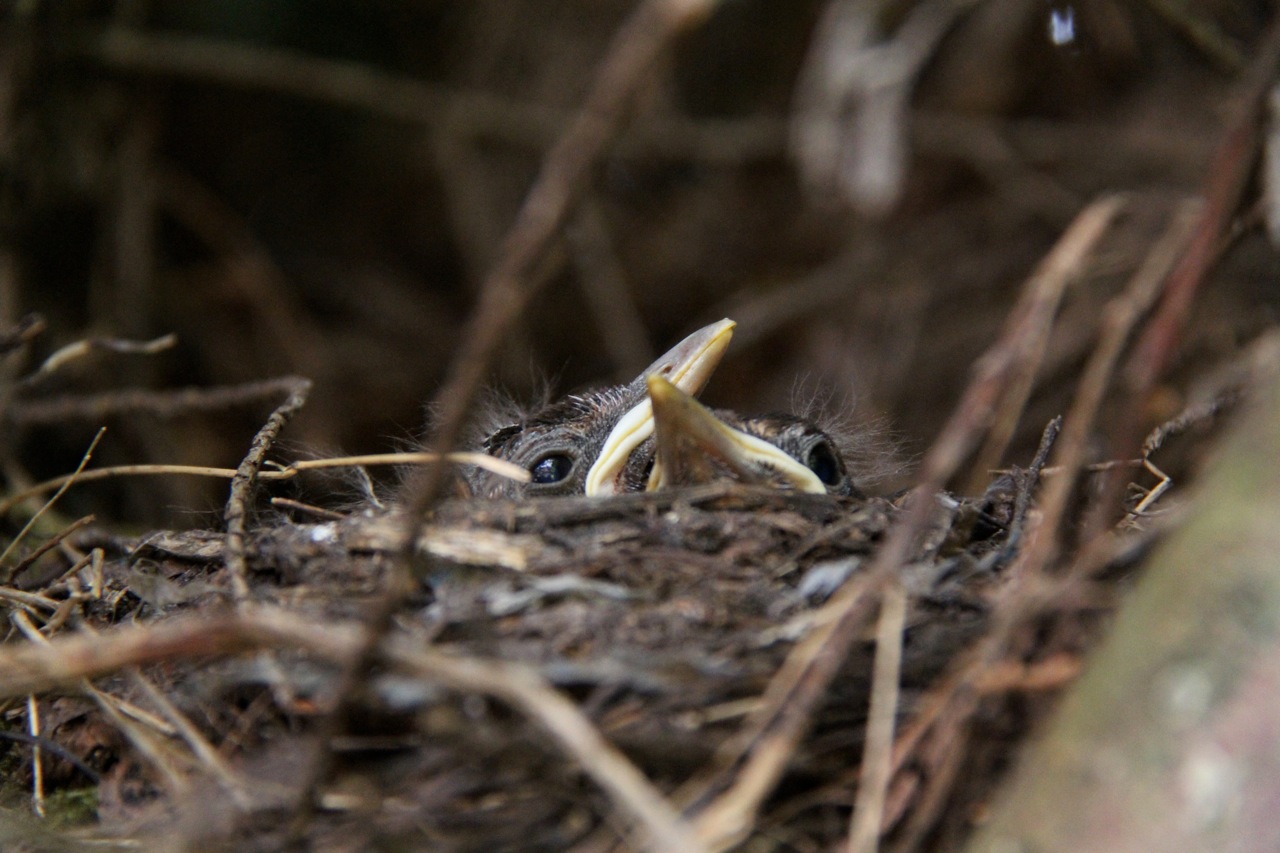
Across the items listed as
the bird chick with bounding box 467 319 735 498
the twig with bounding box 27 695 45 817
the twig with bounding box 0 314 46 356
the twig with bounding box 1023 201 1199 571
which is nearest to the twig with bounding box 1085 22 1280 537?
the twig with bounding box 1023 201 1199 571

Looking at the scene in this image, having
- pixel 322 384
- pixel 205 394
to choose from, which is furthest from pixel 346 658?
pixel 322 384

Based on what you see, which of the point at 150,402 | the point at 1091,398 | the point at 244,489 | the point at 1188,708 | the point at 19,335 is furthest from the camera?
the point at 150,402

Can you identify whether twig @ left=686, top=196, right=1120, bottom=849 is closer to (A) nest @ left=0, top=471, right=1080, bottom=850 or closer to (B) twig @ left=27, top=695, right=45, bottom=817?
(A) nest @ left=0, top=471, right=1080, bottom=850

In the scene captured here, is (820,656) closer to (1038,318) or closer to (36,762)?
(1038,318)

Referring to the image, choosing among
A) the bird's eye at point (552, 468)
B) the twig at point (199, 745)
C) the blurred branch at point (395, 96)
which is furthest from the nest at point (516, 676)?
the blurred branch at point (395, 96)

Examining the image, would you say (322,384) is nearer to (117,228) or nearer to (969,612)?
(117,228)

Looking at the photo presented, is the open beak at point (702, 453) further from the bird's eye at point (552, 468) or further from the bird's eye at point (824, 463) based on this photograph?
the bird's eye at point (552, 468)

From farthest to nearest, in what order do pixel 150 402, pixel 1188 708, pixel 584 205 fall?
1. pixel 584 205
2. pixel 150 402
3. pixel 1188 708

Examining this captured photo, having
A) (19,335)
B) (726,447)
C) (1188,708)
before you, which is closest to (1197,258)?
(1188,708)
